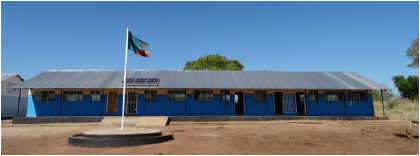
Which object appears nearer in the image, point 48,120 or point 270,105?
point 48,120

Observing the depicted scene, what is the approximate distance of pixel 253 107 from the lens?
1930 centimetres

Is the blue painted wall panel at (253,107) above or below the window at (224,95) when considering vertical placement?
below

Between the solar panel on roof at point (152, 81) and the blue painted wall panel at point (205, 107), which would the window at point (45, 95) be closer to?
the solar panel on roof at point (152, 81)

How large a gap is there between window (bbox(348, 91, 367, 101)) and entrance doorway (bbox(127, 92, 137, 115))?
14.4 metres

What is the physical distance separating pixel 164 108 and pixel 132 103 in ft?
7.22

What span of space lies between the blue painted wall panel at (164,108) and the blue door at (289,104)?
6.99m

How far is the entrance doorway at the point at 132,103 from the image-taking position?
62.7 ft

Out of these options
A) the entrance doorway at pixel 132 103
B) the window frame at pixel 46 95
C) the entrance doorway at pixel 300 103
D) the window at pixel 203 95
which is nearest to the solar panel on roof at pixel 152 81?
the entrance doorway at pixel 132 103

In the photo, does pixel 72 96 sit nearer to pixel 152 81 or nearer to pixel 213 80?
pixel 152 81

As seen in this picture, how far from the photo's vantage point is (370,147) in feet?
26.2

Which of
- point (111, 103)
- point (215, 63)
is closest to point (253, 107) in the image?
point (111, 103)

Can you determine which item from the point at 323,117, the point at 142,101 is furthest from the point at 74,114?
the point at 323,117

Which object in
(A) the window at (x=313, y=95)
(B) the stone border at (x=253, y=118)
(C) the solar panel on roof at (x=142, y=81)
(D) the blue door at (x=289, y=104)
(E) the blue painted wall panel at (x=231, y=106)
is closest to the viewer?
(B) the stone border at (x=253, y=118)

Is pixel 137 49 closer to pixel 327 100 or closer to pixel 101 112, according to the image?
pixel 101 112
